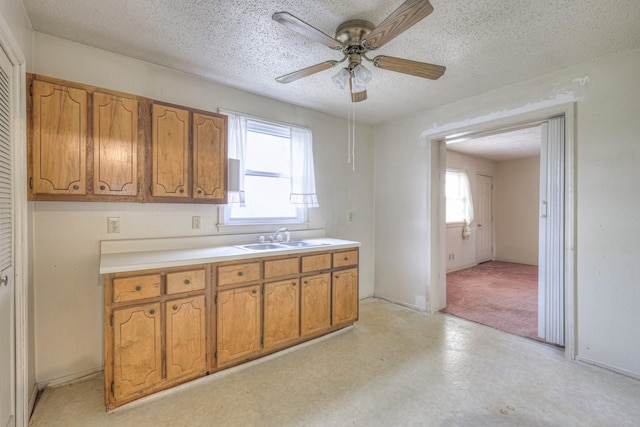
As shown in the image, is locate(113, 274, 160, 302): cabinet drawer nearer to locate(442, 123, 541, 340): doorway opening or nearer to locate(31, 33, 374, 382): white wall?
locate(31, 33, 374, 382): white wall

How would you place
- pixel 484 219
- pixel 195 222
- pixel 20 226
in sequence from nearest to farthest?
pixel 20 226 < pixel 195 222 < pixel 484 219

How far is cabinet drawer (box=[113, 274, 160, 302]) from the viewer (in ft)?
5.93

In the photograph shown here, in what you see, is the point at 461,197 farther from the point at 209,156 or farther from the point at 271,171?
the point at 209,156

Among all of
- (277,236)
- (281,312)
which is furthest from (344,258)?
(281,312)

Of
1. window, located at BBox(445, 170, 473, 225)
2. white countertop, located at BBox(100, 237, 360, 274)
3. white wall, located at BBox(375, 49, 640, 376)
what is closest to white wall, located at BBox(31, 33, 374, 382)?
white countertop, located at BBox(100, 237, 360, 274)

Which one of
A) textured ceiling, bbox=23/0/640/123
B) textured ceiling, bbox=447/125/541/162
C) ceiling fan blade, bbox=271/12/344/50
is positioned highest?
textured ceiling, bbox=23/0/640/123

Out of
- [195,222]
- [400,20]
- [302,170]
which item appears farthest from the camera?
[302,170]

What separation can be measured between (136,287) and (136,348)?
15.3 inches

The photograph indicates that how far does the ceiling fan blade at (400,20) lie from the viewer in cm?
137

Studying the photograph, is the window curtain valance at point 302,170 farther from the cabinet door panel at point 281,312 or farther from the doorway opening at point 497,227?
the doorway opening at point 497,227

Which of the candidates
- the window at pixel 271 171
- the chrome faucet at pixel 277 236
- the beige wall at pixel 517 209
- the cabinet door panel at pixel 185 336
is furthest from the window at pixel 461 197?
the cabinet door panel at pixel 185 336

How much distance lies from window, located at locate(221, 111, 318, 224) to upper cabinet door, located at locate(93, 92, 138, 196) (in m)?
0.85

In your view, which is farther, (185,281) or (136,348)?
(185,281)

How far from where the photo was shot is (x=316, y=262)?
9.11 ft
